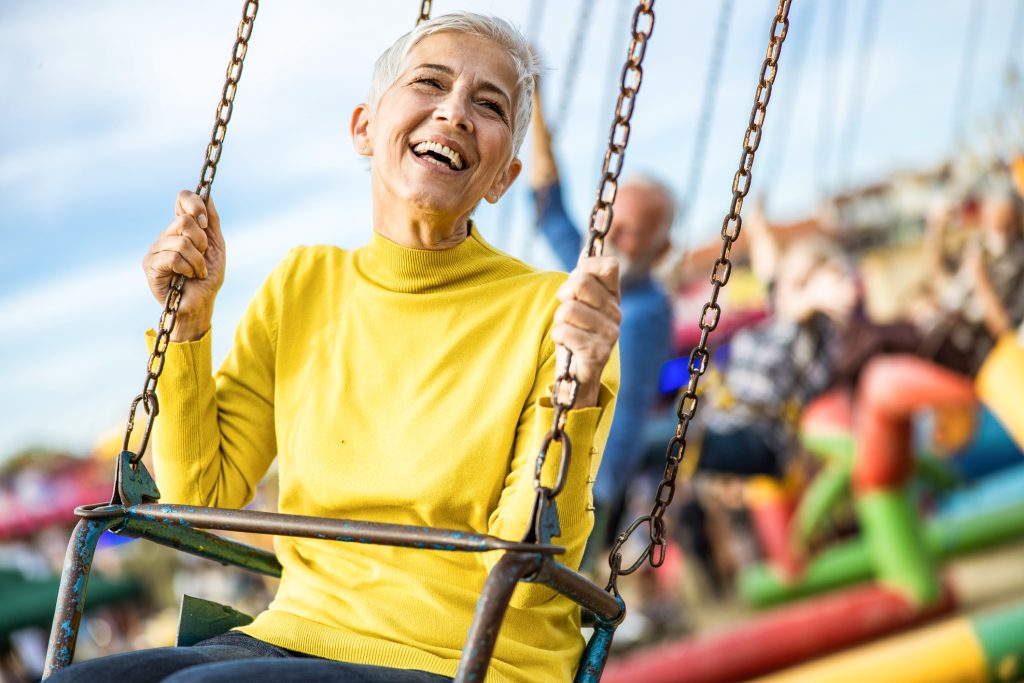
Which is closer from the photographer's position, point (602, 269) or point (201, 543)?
point (602, 269)

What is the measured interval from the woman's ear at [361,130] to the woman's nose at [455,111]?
6.3 inches

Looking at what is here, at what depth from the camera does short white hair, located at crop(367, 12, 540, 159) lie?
4.22 ft

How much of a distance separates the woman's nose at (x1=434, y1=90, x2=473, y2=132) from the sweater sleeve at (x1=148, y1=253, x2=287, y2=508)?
326mm

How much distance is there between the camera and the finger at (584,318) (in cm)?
105

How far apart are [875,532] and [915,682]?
57.4 inches

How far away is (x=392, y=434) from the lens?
1.21 metres

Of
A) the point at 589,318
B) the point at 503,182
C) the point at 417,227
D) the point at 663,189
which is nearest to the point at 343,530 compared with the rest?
the point at 589,318

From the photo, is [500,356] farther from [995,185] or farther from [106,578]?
[106,578]

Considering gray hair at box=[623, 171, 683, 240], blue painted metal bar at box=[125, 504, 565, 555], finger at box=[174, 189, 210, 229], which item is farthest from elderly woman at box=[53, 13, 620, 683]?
gray hair at box=[623, 171, 683, 240]

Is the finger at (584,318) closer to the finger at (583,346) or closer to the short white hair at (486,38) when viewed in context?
the finger at (583,346)

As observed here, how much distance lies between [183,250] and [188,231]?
0.10 ft

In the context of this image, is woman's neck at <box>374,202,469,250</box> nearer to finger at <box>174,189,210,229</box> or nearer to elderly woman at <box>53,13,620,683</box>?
elderly woman at <box>53,13,620,683</box>

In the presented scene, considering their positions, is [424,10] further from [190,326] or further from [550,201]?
[550,201]

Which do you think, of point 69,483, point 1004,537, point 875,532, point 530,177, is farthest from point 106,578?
point 530,177
